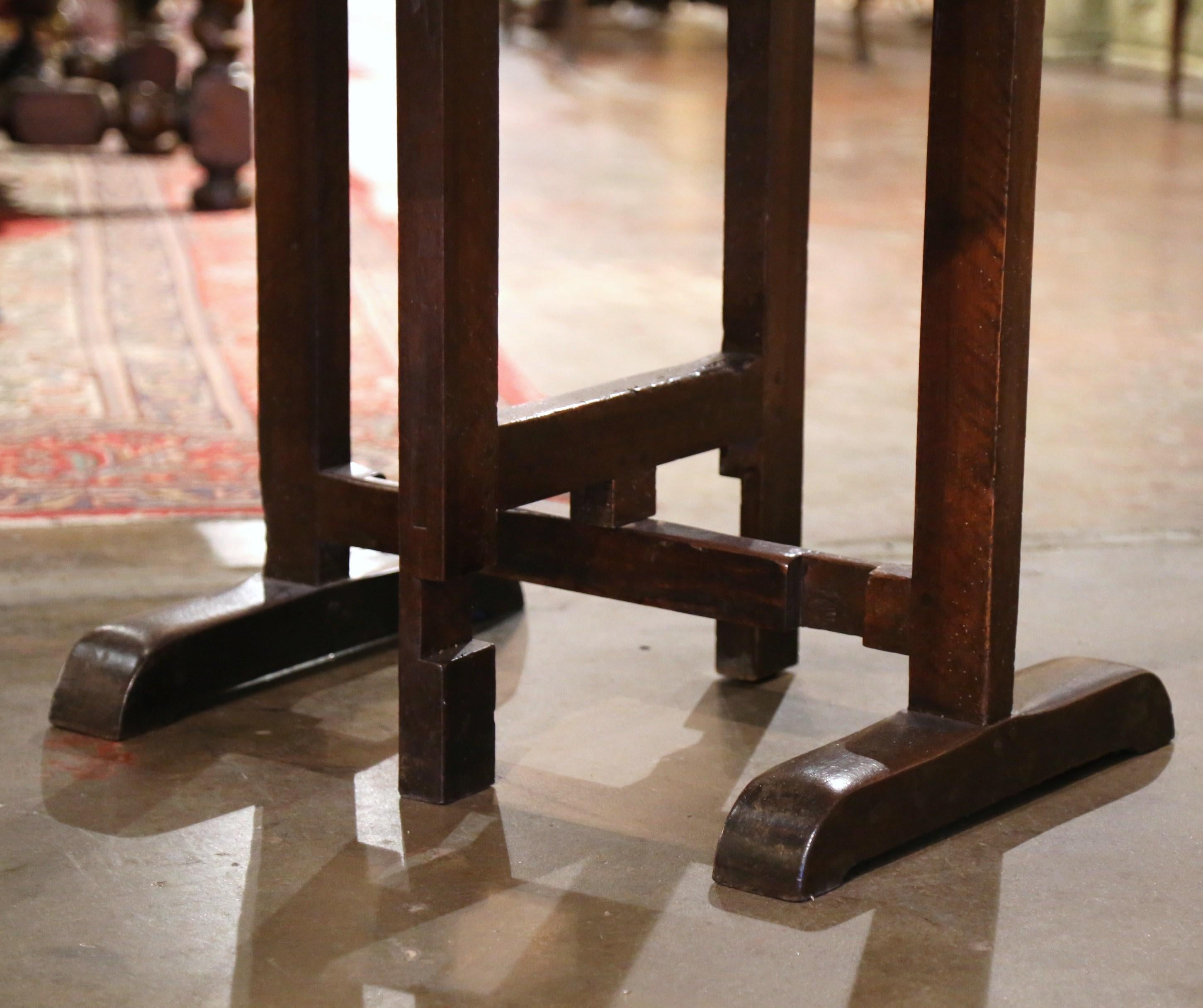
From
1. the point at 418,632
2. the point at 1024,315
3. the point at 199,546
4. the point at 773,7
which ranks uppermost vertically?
the point at 773,7

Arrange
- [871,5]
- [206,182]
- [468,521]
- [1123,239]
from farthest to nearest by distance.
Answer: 1. [871,5]
2. [206,182]
3. [1123,239]
4. [468,521]

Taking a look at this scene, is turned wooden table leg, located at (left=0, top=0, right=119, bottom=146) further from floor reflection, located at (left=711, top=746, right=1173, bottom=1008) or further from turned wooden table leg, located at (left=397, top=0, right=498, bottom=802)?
floor reflection, located at (left=711, top=746, right=1173, bottom=1008)

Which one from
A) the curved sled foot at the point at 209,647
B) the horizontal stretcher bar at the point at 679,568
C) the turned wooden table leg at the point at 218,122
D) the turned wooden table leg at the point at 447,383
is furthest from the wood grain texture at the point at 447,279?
the turned wooden table leg at the point at 218,122

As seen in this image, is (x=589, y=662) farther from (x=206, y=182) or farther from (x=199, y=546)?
(x=206, y=182)

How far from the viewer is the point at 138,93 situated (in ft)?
20.2

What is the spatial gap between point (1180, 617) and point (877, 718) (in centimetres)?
53

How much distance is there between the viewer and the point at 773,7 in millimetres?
1938

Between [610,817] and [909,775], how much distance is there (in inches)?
10.8

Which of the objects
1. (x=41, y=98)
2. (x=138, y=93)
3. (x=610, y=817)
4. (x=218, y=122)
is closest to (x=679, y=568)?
(x=610, y=817)

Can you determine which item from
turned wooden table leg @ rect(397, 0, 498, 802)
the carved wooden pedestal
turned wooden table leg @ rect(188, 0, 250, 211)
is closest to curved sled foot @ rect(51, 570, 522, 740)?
the carved wooden pedestal

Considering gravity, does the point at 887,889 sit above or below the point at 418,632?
below

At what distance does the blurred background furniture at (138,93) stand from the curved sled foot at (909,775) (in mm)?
4371

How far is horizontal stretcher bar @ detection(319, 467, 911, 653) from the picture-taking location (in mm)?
1756

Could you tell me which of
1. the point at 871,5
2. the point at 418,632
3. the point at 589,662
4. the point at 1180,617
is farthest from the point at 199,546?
the point at 871,5
